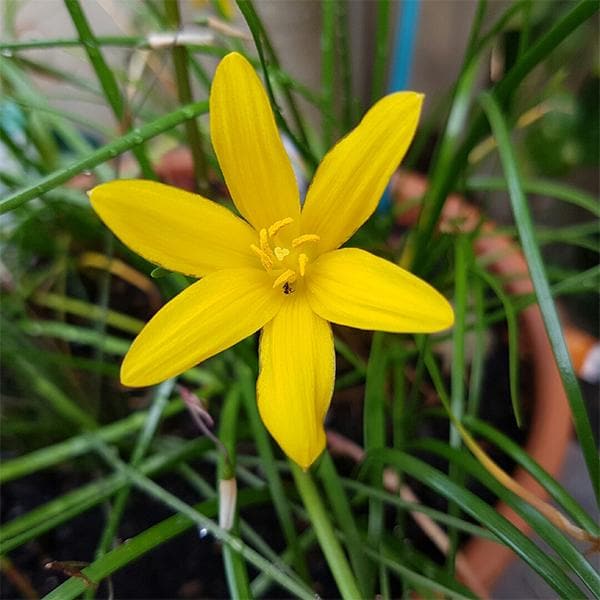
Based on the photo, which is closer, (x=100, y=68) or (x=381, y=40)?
(x=100, y=68)

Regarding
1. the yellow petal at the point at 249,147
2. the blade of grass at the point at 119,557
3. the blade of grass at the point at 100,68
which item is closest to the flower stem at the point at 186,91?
the blade of grass at the point at 100,68

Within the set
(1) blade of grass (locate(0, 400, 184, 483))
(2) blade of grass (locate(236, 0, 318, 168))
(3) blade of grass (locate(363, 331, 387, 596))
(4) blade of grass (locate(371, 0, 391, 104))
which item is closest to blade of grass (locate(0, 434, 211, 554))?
(1) blade of grass (locate(0, 400, 184, 483))

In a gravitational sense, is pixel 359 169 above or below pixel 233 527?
above

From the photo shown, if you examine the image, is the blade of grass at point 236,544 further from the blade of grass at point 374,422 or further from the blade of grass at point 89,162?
the blade of grass at point 89,162

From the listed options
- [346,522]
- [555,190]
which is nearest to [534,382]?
[555,190]

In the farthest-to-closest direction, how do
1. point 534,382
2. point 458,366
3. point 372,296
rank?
point 534,382
point 458,366
point 372,296

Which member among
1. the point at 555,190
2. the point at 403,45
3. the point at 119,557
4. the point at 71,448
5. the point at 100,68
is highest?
the point at 403,45

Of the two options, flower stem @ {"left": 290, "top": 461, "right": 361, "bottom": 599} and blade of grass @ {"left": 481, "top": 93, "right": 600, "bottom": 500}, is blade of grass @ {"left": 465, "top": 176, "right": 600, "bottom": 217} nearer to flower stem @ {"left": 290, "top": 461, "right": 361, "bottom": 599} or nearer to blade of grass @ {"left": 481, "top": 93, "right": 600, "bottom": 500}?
blade of grass @ {"left": 481, "top": 93, "right": 600, "bottom": 500}

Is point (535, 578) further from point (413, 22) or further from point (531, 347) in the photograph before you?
point (413, 22)

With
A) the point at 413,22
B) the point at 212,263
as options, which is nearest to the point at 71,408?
the point at 212,263

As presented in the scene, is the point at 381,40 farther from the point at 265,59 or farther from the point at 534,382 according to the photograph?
the point at 534,382
